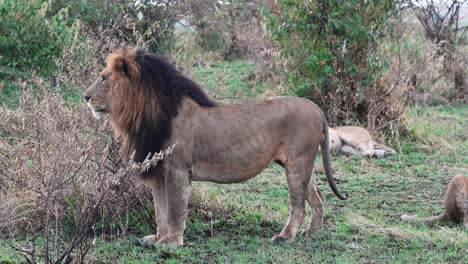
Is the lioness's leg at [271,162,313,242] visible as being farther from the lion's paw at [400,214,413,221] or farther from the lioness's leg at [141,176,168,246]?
the lion's paw at [400,214,413,221]

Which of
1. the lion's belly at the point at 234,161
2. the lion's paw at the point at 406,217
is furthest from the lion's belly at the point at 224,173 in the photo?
the lion's paw at the point at 406,217

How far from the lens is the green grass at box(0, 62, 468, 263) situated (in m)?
5.29

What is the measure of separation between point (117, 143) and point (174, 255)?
1.15m

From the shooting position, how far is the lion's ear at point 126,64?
5.29 meters

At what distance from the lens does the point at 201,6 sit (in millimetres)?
18844

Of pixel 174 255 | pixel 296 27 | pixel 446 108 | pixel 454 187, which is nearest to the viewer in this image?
pixel 174 255

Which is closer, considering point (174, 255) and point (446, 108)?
point (174, 255)

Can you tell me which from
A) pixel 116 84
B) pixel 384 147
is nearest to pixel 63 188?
pixel 116 84

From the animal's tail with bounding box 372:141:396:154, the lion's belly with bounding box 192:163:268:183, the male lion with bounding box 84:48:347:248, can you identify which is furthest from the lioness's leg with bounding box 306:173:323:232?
the animal's tail with bounding box 372:141:396:154

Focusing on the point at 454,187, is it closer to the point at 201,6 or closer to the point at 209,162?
the point at 209,162

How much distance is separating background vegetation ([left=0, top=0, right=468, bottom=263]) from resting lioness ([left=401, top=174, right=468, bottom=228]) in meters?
0.12

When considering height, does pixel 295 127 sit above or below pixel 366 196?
above

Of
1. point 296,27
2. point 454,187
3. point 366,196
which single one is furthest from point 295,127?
point 296,27

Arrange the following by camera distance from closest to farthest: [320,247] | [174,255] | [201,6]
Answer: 1. [174,255]
2. [320,247]
3. [201,6]
